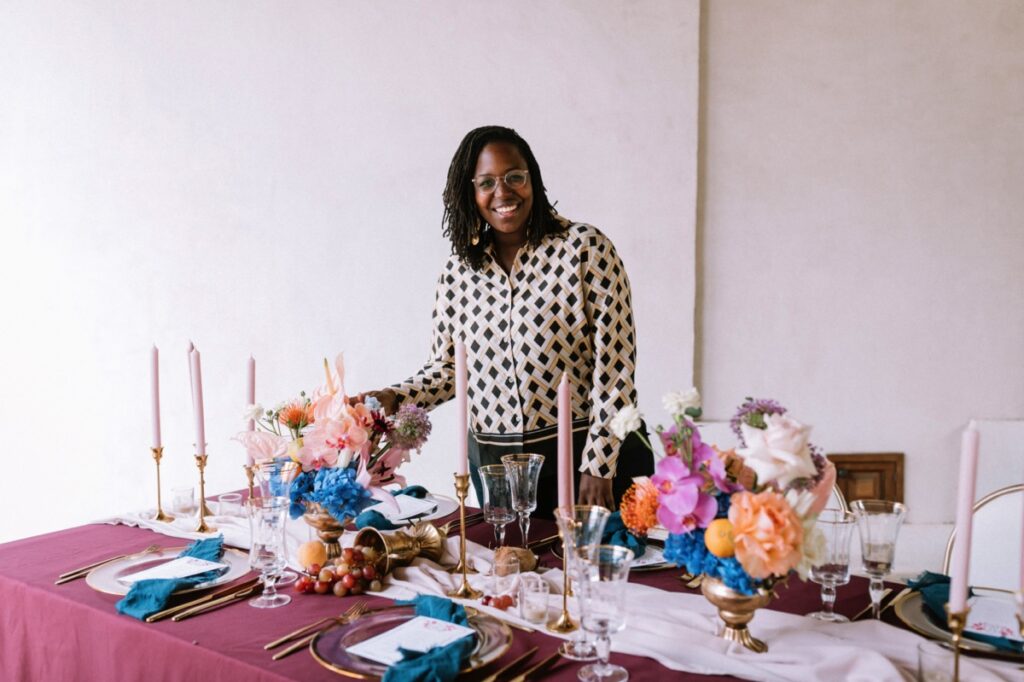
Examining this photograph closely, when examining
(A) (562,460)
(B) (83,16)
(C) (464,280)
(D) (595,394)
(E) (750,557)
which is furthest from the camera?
(B) (83,16)

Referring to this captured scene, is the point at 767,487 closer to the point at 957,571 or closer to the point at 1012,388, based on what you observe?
the point at 957,571

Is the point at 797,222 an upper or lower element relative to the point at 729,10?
lower

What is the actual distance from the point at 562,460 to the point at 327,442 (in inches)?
20.0

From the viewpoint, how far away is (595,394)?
2.01 m

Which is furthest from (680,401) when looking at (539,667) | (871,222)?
(871,222)

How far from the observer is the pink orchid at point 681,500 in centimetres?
114

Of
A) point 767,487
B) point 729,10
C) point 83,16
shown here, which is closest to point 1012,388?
point 729,10

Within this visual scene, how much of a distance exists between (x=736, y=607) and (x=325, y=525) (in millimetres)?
799

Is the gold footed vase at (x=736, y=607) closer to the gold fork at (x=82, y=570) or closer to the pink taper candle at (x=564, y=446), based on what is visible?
the pink taper candle at (x=564, y=446)

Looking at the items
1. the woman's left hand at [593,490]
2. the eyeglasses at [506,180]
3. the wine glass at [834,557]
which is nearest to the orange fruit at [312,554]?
the woman's left hand at [593,490]

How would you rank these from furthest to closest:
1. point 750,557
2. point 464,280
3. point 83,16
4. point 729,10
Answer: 1. point 83,16
2. point 729,10
3. point 464,280
4. point 750,557

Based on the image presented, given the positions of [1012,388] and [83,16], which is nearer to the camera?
[1012,388]

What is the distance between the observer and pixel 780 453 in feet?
3.62

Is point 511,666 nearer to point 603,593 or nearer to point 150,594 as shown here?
point 603,593
